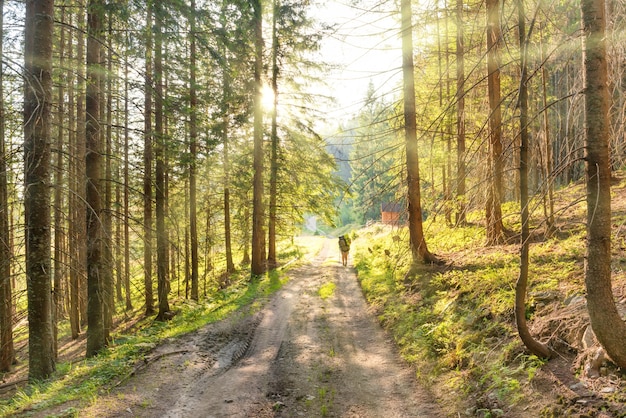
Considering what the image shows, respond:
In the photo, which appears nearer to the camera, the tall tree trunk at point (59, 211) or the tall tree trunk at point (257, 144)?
the tall tree trunk at point (59, 211)

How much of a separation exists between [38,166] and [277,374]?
578 cm

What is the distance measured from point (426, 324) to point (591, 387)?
3.79 metres

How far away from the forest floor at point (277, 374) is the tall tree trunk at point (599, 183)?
8.24 feet

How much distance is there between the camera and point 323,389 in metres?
6.32

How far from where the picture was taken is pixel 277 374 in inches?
276

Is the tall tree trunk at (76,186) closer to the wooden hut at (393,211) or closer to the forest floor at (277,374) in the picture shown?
the forest floor at (277,374)

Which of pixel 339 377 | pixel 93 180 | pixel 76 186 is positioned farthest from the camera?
pixel 76 186

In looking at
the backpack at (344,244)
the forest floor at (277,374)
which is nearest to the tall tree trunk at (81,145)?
the forest floor at (277,374)

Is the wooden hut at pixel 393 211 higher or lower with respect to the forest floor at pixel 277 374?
higher

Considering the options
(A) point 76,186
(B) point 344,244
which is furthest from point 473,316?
(A) point 76,186

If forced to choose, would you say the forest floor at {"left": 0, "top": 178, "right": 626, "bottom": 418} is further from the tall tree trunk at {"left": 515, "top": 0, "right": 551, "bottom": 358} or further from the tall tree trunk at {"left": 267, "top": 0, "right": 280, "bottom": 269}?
the tall tree trunk at {"left": 267, "top": 0, "right": 280, "bottom": 269}

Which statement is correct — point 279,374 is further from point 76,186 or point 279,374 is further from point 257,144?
point 76,186

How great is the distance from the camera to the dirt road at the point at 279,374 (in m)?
5.71

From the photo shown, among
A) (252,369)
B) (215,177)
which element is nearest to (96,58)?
(252,369)
